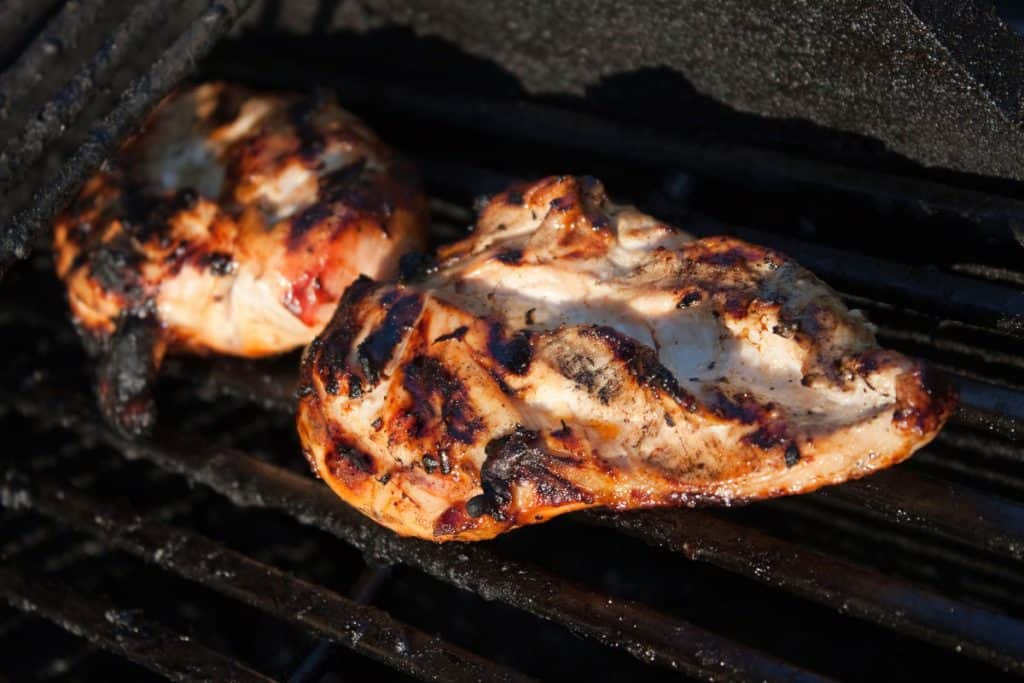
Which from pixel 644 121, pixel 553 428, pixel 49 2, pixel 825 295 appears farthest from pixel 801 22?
pixel 49 2

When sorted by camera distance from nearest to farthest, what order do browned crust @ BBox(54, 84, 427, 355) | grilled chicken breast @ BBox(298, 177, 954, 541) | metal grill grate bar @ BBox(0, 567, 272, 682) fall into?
grilled chicken breast @ BBox(298, 177, 954, 541), metal grill grate bar @ BBox(0, 567, 272, 682), browned crust @ BBox(54, 84, 427, 355)

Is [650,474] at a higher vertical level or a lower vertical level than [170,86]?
lower

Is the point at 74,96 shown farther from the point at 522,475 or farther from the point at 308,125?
the point at 522,475

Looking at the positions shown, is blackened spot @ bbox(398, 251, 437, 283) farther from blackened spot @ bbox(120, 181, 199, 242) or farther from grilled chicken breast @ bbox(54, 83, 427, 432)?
blackened spot @ bbox(120, 181, 199, 242)

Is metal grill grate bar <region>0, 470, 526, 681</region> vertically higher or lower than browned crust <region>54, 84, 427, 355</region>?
lower

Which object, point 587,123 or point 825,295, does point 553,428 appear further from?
point 587,123

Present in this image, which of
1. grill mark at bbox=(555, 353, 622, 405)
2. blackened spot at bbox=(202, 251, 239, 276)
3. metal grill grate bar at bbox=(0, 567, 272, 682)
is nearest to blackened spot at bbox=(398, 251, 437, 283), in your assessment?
grill mark at bbox=(555, 353, 622, 405)

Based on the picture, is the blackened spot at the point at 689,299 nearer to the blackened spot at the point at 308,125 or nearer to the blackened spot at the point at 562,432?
the blackened spot at the point at 562,432
